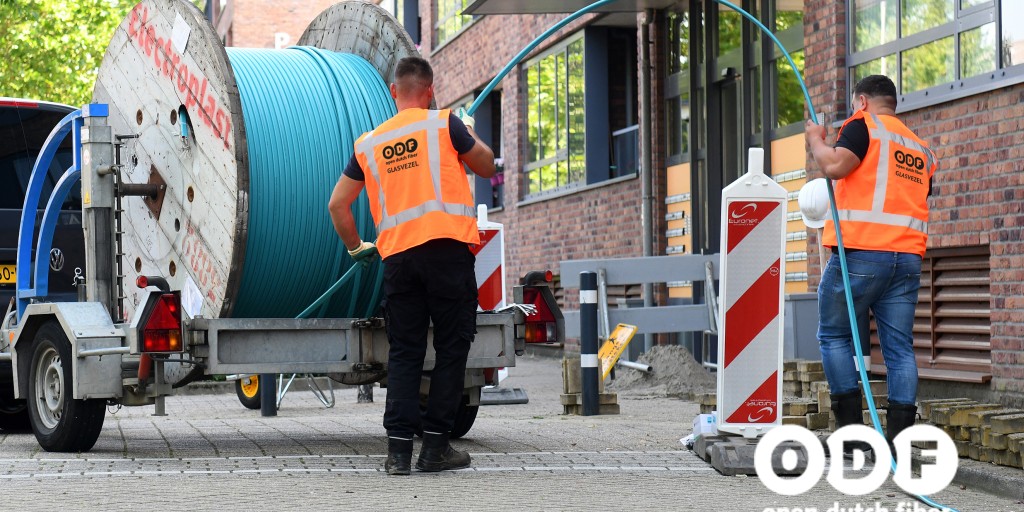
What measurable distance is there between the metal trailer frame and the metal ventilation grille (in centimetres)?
422

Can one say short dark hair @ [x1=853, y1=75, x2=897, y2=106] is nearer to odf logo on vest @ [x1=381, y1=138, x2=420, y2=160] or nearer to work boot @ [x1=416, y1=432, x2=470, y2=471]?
odf logo on vest @ [x1=381, y1=138, x2=420, y2=160]

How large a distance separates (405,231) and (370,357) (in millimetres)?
1018

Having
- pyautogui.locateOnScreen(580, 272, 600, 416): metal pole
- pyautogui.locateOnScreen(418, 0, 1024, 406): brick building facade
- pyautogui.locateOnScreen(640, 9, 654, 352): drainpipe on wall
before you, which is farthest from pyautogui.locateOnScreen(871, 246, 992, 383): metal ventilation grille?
pyautogui.locateOnScreen(640, 9, 654, 352): drainpipe on wall

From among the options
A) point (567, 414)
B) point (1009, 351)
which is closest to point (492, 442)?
point (567, 414)

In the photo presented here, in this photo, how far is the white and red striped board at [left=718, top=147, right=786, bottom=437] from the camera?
756 centimetres

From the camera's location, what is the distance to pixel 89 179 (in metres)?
8.70

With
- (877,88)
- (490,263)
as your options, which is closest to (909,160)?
(877,88)

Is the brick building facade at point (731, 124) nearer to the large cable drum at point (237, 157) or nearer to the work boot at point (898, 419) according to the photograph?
the work boot at point (898, 419)

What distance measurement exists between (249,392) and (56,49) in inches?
858

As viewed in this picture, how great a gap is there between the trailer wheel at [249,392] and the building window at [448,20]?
12301mm

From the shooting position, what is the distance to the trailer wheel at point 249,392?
45.6 feet

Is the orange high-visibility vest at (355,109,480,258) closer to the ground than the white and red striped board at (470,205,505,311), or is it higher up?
higher up

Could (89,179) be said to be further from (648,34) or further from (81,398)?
(648,34)

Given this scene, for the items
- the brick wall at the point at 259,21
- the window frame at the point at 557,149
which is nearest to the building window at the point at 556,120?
the window frame at the point at 557,149
